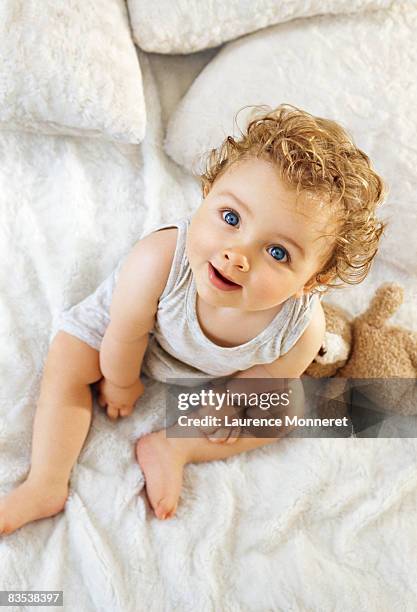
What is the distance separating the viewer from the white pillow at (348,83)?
1065 mm

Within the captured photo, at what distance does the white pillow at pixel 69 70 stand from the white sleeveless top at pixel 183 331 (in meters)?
0.24

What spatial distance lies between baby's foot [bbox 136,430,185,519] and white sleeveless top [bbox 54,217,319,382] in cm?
11

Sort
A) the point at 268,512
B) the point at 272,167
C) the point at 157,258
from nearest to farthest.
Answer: the point at 272,167
the point at 157,258
the point at 268,512

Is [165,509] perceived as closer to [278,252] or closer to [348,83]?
[278,252]

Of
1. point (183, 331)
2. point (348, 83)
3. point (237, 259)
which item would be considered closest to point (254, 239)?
point (237, 259)

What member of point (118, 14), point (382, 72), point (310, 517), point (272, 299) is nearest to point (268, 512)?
point (310, 517)

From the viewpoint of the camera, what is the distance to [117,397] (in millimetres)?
1034

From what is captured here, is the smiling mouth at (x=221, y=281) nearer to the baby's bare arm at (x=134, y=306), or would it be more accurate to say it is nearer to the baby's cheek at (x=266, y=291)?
the baby's cheek at (x=266, y=291)

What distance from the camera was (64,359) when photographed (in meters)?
1.01

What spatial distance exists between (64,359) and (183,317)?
213 millimetres

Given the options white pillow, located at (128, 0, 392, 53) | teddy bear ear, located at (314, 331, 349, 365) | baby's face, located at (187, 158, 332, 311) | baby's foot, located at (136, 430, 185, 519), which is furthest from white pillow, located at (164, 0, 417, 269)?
baby's foot, located at (136, 430, 185, 519)

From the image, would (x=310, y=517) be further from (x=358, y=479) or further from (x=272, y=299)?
(x=272, y=299)

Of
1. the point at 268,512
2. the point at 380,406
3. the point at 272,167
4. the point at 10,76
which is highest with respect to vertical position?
the point at 272,167

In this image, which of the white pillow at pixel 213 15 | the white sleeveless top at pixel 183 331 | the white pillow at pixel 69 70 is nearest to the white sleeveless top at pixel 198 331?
the white sleeveless top at pixel 183 331
